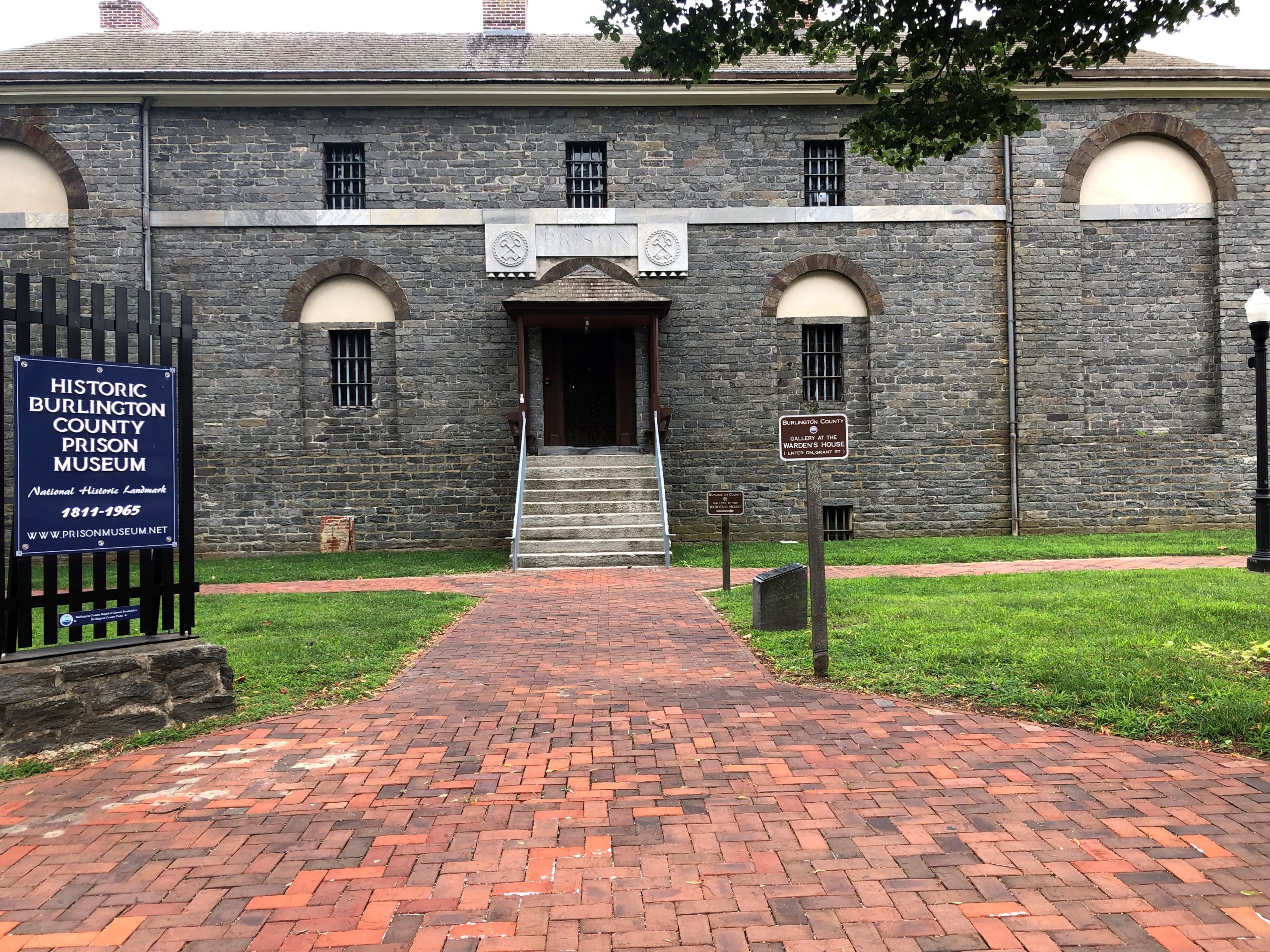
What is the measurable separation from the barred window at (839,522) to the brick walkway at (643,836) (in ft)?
36.5

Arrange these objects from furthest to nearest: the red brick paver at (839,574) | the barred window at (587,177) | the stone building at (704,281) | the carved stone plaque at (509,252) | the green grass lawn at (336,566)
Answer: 1. the barred window at (587,177)
2. the carved stone plaque at (509,252)
3. the stone building at (704,281)
4. the green grass lawn at (336,566)
5. the red brick paver at (839,574)

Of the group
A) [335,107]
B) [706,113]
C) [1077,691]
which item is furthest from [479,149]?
[1077,691]

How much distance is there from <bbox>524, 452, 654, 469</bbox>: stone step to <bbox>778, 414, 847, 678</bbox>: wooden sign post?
29.0 feet

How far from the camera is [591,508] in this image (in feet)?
44.9

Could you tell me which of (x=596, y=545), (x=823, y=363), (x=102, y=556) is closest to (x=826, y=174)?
(x=823, y=363)

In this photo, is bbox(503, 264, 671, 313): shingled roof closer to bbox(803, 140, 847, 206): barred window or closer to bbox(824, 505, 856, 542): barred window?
bbox(803, 140, 847, 206): barred window

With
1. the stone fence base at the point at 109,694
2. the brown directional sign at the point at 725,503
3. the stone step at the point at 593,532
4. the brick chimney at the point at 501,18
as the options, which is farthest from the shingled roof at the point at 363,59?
the stone fence base at the point at 109,694

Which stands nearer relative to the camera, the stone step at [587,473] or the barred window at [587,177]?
the stone step at [587,473]

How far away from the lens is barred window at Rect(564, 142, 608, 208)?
52.2 feet

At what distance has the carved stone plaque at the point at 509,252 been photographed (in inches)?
614

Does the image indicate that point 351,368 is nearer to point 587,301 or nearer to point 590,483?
point 587,301

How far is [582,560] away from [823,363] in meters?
6.64

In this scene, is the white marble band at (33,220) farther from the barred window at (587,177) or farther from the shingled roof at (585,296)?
the barred window at (587,177)

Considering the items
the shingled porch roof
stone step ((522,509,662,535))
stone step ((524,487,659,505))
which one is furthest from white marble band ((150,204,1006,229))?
stone step ((522,509,662,535))
